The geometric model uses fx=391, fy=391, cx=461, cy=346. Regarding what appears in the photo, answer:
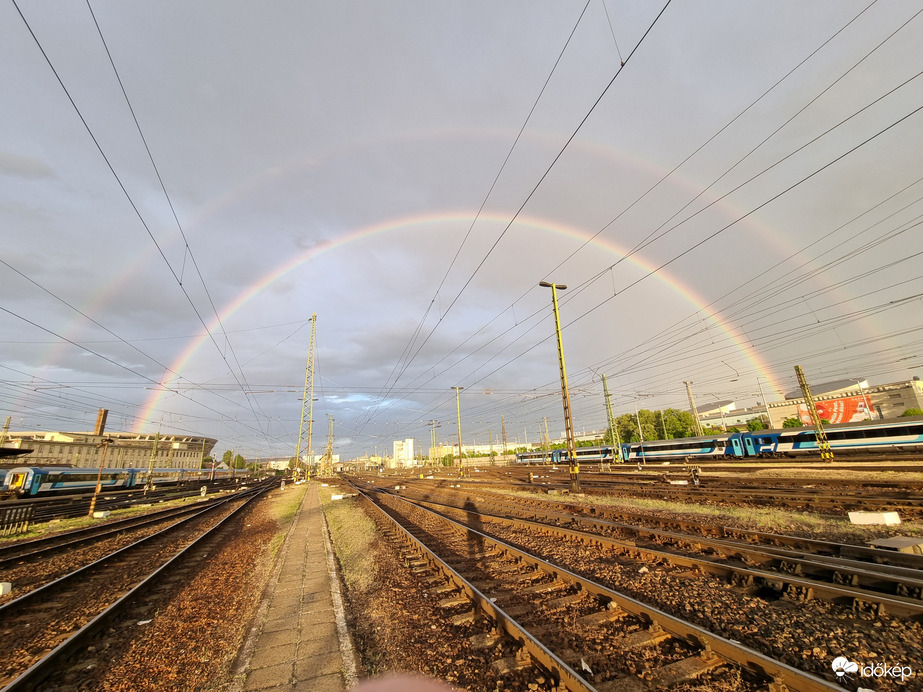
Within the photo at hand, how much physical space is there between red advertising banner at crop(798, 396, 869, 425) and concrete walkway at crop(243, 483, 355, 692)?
9001 centimetres

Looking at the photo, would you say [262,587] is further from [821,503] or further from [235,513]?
[821,503]

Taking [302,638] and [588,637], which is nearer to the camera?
[588,637]

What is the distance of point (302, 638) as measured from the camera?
5578 millimetres

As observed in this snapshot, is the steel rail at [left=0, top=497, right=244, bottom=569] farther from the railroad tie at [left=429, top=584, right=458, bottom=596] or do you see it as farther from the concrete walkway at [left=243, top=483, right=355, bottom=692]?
the railroad tie at [left=429, top=584, right=458, bottom=596]

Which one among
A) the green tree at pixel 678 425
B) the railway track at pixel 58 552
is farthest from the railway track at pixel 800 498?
the green tree at pixel 678 425

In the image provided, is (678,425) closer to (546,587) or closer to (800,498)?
(800,498)

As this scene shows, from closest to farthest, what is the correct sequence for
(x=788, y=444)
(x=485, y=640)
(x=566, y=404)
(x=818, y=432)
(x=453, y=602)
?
(x=485, y=640), (x=453, y=602), (x=566, y=404), (x=818, y=432), (x=788, y=444)

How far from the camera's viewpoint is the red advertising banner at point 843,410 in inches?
2805

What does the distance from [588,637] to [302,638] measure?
157 inches

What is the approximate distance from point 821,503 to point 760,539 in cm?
820

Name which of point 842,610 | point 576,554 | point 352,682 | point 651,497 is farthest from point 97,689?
point 651,497

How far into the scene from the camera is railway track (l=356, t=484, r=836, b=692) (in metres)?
4.07
